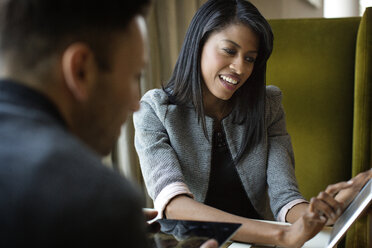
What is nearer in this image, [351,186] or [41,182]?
[41,182]

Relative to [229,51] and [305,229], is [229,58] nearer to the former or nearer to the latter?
[229,51]

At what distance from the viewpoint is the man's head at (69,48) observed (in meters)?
0.44

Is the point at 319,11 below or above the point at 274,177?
above

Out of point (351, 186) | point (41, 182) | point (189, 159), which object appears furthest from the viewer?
point (189, 159)

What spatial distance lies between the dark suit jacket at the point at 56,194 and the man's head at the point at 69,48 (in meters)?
0.05

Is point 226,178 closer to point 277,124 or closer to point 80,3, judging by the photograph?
point 277,124

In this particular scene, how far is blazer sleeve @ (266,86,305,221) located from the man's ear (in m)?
0.92

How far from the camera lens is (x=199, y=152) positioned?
4.43 ft

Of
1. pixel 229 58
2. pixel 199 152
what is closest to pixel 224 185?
pixel 199 152

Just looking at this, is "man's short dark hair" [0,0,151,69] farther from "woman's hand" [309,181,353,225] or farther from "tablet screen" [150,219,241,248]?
"woman's hand" [309,181,353,225]

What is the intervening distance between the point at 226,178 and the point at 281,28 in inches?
28.1

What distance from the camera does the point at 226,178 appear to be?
1.38 metres

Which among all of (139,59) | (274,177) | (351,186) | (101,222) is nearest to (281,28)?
(274,177)

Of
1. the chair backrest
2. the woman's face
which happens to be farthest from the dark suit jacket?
the chair backrest
